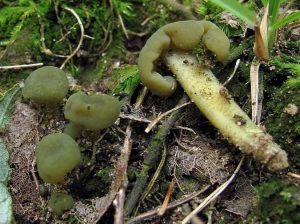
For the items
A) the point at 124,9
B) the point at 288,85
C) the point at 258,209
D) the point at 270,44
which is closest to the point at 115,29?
the point at 124,9

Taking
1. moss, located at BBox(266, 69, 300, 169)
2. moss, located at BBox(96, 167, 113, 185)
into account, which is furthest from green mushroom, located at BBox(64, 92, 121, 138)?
moss, located at BBox(266, 69, 300, 169)

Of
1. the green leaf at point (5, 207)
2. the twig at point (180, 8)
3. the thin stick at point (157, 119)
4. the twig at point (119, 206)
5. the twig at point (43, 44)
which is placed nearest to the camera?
the twig at point (119, 206)

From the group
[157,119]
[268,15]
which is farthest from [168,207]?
[268,15]

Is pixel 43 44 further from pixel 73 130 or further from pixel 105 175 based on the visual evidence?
pixel 105 175

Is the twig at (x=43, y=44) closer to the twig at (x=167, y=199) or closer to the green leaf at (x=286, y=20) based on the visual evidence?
the twig at (x=167, y=199)

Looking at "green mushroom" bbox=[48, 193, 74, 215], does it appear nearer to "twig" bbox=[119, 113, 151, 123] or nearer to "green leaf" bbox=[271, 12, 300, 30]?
"twig" bbox=[119, 113, 151, 123]

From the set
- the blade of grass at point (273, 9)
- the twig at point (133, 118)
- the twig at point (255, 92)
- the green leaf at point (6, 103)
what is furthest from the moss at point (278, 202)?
the green leaf at point (6, 103)
